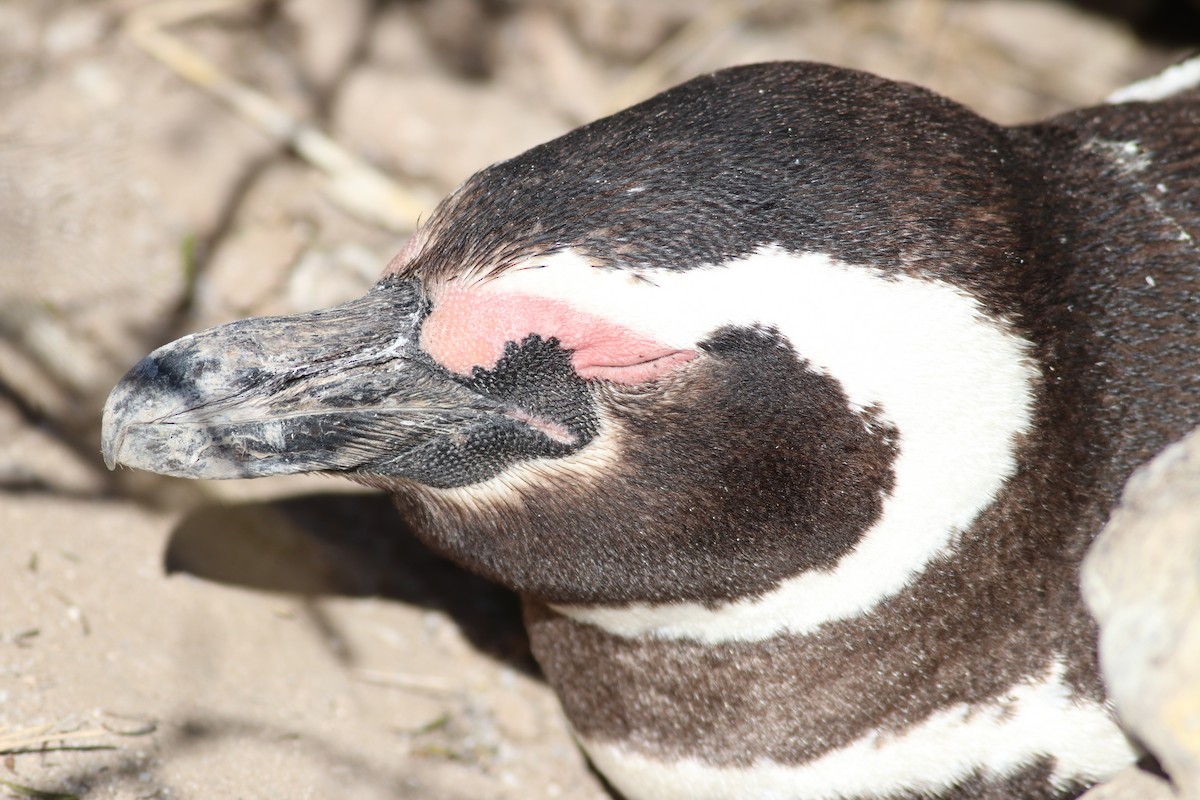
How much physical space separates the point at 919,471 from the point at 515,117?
8.70 ft

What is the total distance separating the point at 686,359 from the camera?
210 cm

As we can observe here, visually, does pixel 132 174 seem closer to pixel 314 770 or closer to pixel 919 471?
pixel 314 770

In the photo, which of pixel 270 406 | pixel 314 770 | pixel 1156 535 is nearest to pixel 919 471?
pixel 1156 535

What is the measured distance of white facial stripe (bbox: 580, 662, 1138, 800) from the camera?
2.27 metres

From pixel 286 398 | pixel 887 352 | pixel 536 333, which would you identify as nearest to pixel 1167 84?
pixel 887 352

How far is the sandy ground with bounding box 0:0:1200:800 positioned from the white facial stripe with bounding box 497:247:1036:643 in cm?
113

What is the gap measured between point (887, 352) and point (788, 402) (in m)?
0.17

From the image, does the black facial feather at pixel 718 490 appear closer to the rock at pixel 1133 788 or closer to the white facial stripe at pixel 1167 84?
the rock at pixel 1133 788

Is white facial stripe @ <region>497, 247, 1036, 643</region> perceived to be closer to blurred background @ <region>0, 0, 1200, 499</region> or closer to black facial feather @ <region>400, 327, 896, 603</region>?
black facial feather @ <region>400, 327, 896, 603</region>

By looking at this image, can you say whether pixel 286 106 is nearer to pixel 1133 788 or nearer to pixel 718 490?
pixel 718 490

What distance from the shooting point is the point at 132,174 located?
3809 mm

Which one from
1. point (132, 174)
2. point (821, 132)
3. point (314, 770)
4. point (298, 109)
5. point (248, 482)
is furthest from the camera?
point (298, 109)

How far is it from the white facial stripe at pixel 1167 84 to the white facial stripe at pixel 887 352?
47.7 inches

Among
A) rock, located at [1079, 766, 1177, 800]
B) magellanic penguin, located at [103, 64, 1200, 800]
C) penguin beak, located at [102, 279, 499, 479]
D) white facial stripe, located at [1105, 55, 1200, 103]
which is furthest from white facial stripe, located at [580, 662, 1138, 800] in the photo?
white facial stripe, located at [1105, 55, 1200, 103]
